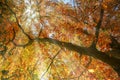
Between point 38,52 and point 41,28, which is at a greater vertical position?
point 41,28

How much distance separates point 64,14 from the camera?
1612 cm

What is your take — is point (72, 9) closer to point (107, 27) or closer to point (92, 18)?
point (92, 18)

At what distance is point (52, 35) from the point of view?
49.3ft

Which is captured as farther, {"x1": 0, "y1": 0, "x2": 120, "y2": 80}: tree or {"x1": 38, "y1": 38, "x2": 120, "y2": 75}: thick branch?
{"x1": 0, "y1": 0, "x2": 120, "y2": 80}: tree

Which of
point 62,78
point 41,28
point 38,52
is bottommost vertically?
point 62,78

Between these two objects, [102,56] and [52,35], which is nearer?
[102,56]

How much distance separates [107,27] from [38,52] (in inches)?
208

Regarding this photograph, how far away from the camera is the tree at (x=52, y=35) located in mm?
14461

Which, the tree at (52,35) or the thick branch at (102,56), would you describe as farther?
the tree at (52,35)

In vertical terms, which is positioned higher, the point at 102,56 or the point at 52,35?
the point at 102,56

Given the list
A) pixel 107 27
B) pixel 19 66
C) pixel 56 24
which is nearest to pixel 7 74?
pixel 19 66

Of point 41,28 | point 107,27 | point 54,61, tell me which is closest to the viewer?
point 107,27

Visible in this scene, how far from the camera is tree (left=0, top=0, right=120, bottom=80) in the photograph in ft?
47.4

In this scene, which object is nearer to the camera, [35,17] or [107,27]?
[107,27]
